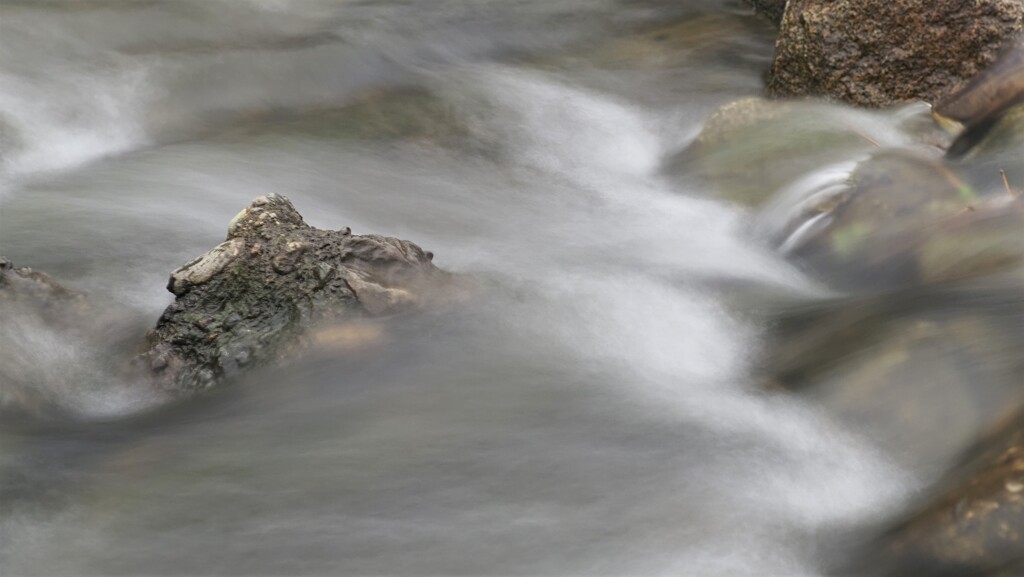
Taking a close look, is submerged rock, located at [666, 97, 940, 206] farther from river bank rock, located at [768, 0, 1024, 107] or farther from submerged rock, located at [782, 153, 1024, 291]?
submerged rock, located at [782, 153, 1024, 291]

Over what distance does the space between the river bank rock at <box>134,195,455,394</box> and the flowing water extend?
0.10 meters

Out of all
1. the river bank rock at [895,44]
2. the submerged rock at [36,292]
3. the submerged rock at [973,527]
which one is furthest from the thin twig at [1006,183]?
the submerged rock at [36,292]

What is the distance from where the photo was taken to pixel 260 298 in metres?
4.08

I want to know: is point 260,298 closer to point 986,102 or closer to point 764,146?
point 764,146

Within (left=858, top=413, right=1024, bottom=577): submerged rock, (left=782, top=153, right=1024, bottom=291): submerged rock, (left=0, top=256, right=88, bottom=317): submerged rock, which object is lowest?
(left=858, top=413, right=1024, bottom=577): submerged rock

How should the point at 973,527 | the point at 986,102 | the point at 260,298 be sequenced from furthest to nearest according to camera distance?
the point at 986,102 < the point at 260,298 < the point at 973,527

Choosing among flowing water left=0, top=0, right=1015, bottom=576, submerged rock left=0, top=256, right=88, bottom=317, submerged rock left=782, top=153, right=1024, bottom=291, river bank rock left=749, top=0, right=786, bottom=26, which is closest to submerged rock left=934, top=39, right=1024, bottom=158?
flowing water left=0, top=0, right=1015, bottom=576

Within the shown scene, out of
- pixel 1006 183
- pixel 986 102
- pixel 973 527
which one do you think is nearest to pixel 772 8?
pixel 986 102

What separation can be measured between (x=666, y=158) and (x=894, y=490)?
3526mm

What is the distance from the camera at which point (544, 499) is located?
11.2 ft

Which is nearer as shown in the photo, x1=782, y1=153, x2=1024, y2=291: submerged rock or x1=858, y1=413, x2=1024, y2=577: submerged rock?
x1=858, y1=413, x2=1024, y2=577: submerged rock

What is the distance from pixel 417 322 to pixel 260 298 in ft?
1.83

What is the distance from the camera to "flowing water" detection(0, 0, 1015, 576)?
10.9 ft

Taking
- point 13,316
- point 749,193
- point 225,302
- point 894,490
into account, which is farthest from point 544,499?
point 749,193
